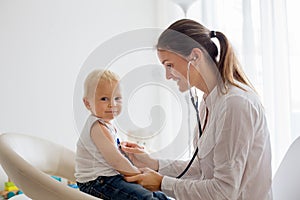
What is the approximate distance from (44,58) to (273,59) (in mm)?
1367

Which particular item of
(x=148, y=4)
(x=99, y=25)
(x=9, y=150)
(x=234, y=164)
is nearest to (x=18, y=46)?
(x=99, y=25)

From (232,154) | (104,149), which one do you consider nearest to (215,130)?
(232,154)

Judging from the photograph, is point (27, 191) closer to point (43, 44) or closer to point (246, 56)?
point (246, 56)

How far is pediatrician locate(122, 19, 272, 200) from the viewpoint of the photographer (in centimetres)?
113

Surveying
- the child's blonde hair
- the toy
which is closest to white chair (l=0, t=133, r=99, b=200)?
the child's blonde hair

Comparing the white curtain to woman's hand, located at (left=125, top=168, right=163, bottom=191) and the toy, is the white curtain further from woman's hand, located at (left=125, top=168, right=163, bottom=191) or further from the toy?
the toy

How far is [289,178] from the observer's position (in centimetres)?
139

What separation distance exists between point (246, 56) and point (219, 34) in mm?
816

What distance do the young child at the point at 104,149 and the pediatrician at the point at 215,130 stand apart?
0.12 feet

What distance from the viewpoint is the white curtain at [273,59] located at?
1.77 m

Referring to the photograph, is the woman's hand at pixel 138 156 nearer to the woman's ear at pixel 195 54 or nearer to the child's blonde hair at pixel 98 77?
the child's blonde hair at pixel 98 77

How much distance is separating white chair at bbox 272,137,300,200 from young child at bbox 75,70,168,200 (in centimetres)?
45

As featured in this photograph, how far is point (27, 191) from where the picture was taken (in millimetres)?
1150

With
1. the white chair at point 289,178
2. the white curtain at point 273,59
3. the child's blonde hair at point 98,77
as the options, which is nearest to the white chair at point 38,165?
the child's blonde hair at point 98,77
